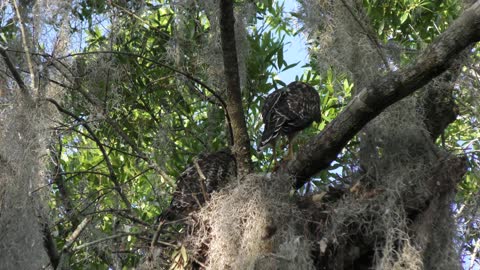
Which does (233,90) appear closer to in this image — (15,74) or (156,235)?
(156,235)

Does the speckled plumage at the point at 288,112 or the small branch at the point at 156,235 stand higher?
the speckled plumage at the point at 288,112

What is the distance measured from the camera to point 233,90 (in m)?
5.54

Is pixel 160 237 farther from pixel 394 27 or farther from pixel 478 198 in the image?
pixel 394 27

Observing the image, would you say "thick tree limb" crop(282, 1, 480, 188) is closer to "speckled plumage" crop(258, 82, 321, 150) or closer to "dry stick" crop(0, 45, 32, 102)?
"speckled plumage" crop(258, 82, 321, 150)

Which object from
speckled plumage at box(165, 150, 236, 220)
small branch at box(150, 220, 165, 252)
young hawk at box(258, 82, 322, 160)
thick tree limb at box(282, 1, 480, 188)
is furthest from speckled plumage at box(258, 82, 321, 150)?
small branch at box(150, 220, 165, 252)

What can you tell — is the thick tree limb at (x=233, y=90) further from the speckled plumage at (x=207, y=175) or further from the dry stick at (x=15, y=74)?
the dry stick at (x=15, y=74)

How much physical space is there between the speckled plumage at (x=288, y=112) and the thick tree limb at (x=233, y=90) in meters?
1.11

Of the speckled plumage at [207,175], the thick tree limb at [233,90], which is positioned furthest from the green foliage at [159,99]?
the thick tree limb at [233,90]

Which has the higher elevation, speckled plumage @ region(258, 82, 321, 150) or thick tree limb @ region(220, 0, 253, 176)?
speckled plumage @ region(258, 82, 321, 150)

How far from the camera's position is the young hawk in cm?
680

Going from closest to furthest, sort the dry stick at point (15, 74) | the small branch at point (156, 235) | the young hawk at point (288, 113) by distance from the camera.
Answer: the dry stick at point (15, 74) < the small branch at point (156, 235) < the young hawk at point (288, 113)

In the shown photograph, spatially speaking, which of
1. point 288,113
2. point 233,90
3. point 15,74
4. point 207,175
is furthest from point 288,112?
point 15,74

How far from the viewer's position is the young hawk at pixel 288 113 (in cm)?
680

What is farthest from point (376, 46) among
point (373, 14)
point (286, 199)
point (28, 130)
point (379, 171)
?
point (28, 130)
